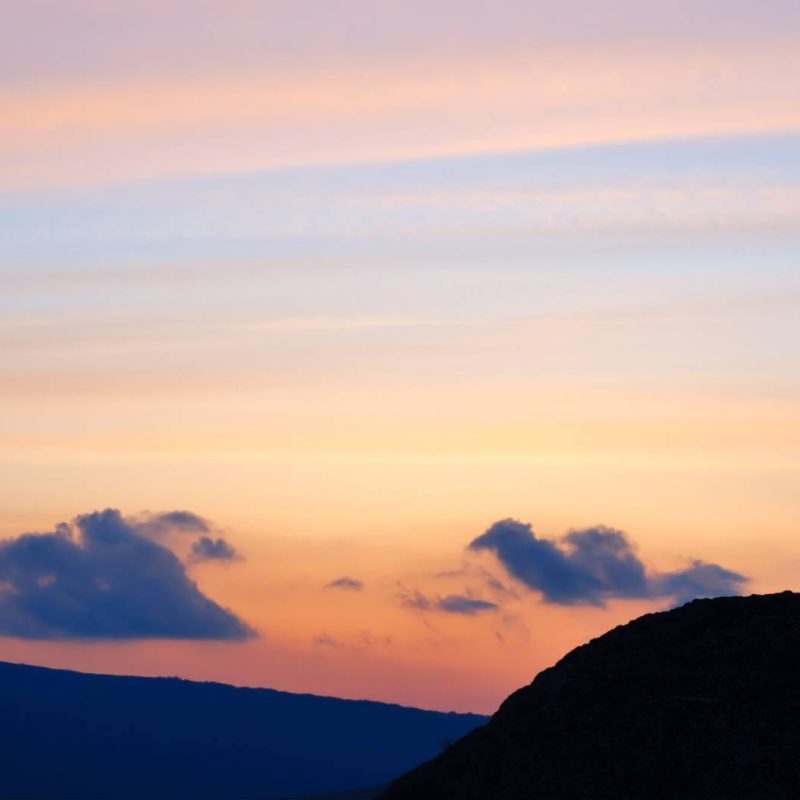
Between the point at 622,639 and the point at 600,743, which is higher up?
the point at 622,639

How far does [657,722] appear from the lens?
2333 inches

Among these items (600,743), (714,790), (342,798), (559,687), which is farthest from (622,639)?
(342,798)

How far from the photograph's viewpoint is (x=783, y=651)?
6203cm

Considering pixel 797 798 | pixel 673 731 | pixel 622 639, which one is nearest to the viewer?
pixel 797 798

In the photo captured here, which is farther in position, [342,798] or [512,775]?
[342,798]

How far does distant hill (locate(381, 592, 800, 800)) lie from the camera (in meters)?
56.4

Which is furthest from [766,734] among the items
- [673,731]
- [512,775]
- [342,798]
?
[342,798]

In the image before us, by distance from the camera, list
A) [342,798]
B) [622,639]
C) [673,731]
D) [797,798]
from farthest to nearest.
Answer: [342,798], [622,639], [673,731], [797,798]

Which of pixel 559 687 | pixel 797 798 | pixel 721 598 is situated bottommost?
pixel 797 798

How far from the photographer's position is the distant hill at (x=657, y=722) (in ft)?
185

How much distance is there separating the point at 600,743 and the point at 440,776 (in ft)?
23.0

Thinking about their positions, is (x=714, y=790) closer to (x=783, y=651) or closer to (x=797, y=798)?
(x=797, y=798)

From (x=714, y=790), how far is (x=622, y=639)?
12.0 metres

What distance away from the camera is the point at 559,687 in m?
64.4
